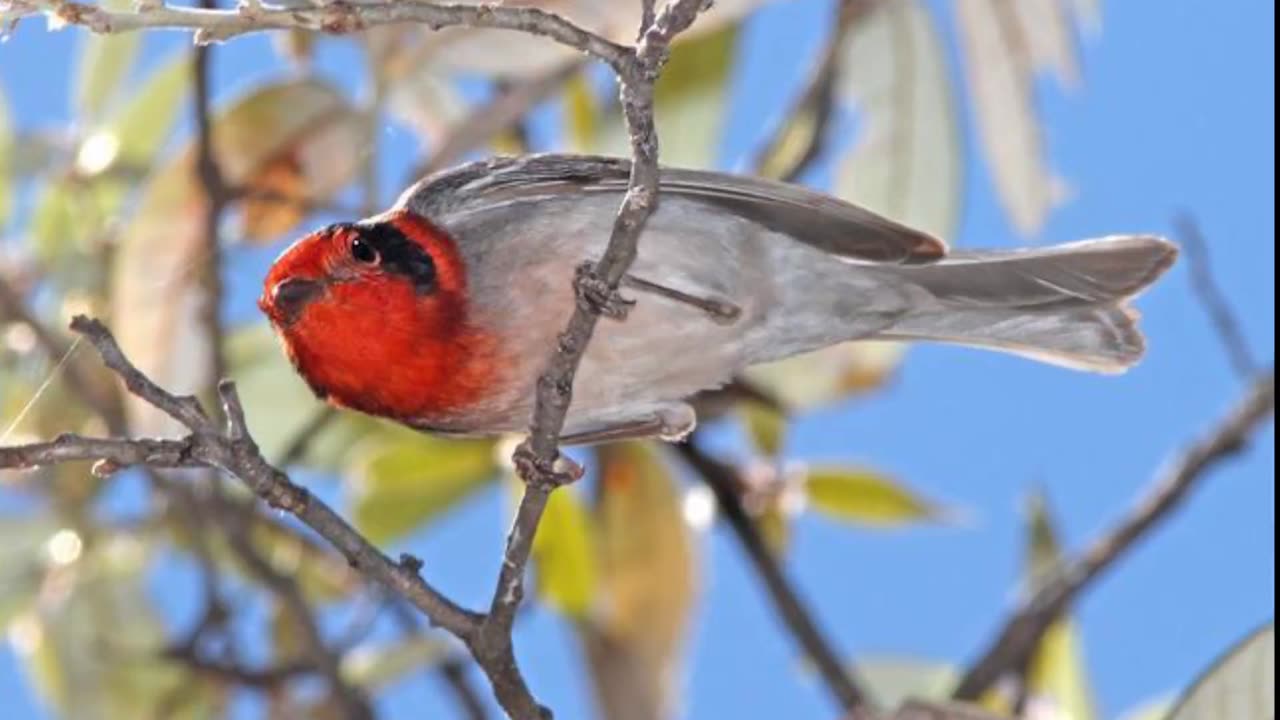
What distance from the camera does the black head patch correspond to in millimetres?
2623

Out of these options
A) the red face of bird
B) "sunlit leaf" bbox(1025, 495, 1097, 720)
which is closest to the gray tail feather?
the red face of bird

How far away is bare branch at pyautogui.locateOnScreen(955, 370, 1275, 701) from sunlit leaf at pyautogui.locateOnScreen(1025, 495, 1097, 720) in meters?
0.07

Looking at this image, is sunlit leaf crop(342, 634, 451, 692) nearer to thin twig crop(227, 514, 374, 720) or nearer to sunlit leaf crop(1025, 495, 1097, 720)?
thin twig crop(227, 514, 374, 720)

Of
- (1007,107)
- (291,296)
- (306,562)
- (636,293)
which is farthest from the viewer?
(306,562)

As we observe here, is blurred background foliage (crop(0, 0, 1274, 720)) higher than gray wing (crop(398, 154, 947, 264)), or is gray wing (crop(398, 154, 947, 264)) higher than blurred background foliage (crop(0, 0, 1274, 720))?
blurred background foliage (crop(0, 0, 1274, 720))

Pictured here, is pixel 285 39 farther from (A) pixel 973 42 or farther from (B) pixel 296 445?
(A) pixel 973 42

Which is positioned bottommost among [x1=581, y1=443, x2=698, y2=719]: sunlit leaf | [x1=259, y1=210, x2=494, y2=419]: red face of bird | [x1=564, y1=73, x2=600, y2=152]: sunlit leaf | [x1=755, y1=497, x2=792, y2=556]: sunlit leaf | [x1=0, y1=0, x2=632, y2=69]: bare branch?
[x1=0, y1=0, x2=632, y2=69]: bare branch

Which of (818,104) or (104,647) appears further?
(104,647)

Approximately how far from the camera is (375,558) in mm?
2172

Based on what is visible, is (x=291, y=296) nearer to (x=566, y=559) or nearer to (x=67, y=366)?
(x=67, y=366)

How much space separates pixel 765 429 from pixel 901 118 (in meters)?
0.65

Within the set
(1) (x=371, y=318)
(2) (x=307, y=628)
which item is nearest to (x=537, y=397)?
(1) (x=371, y=318)

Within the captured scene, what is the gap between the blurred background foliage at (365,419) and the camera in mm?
3771

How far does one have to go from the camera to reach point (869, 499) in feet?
14.0
